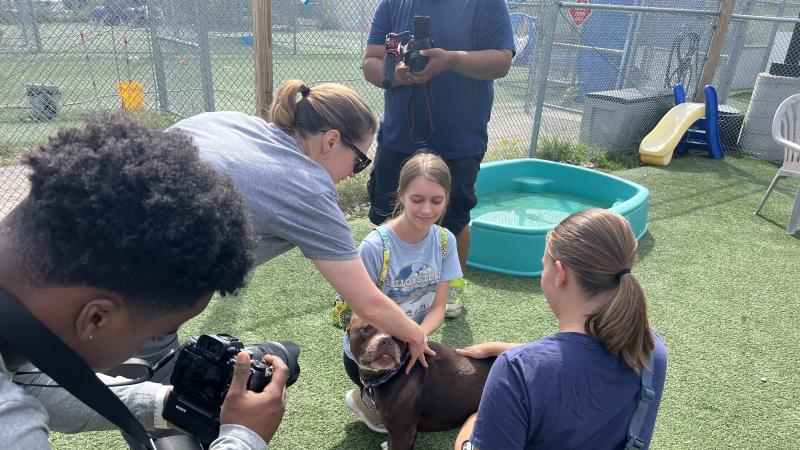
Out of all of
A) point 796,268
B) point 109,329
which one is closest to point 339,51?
point 796,268

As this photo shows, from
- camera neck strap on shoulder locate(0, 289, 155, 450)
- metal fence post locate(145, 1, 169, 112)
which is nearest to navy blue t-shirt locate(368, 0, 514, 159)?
camera neck strap on shoulder locate(0, 289, 155, 450)

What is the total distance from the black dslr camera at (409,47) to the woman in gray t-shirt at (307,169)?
3.94 feet

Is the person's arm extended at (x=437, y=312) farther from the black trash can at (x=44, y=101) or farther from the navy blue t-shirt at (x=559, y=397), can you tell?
Result: the black trash can at (x=44, y=101)

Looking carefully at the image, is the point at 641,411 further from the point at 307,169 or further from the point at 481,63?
the point at 481,63

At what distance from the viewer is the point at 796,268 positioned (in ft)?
15.7

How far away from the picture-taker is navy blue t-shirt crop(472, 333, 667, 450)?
58.2 inches

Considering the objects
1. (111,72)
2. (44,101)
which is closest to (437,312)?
(44,101)

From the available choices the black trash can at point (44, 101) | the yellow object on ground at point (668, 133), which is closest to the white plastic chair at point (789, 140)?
the yellow object on ground at point (668, 133)

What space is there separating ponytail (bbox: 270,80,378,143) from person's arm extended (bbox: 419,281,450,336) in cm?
106

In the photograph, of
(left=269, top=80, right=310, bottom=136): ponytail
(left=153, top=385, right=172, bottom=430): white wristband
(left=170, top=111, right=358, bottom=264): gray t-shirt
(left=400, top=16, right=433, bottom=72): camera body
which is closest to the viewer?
(left=153, top=385, right=172, bottom=430): white wristband

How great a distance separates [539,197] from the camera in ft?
21.1

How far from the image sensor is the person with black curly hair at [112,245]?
903mm

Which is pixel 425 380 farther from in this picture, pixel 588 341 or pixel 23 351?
pixel 23 351

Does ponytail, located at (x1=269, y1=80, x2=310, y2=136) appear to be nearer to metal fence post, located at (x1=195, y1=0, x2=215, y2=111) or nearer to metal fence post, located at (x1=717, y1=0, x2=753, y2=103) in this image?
metal fence post, located at (x1=195, y1=0, x2=215, y2=111)
